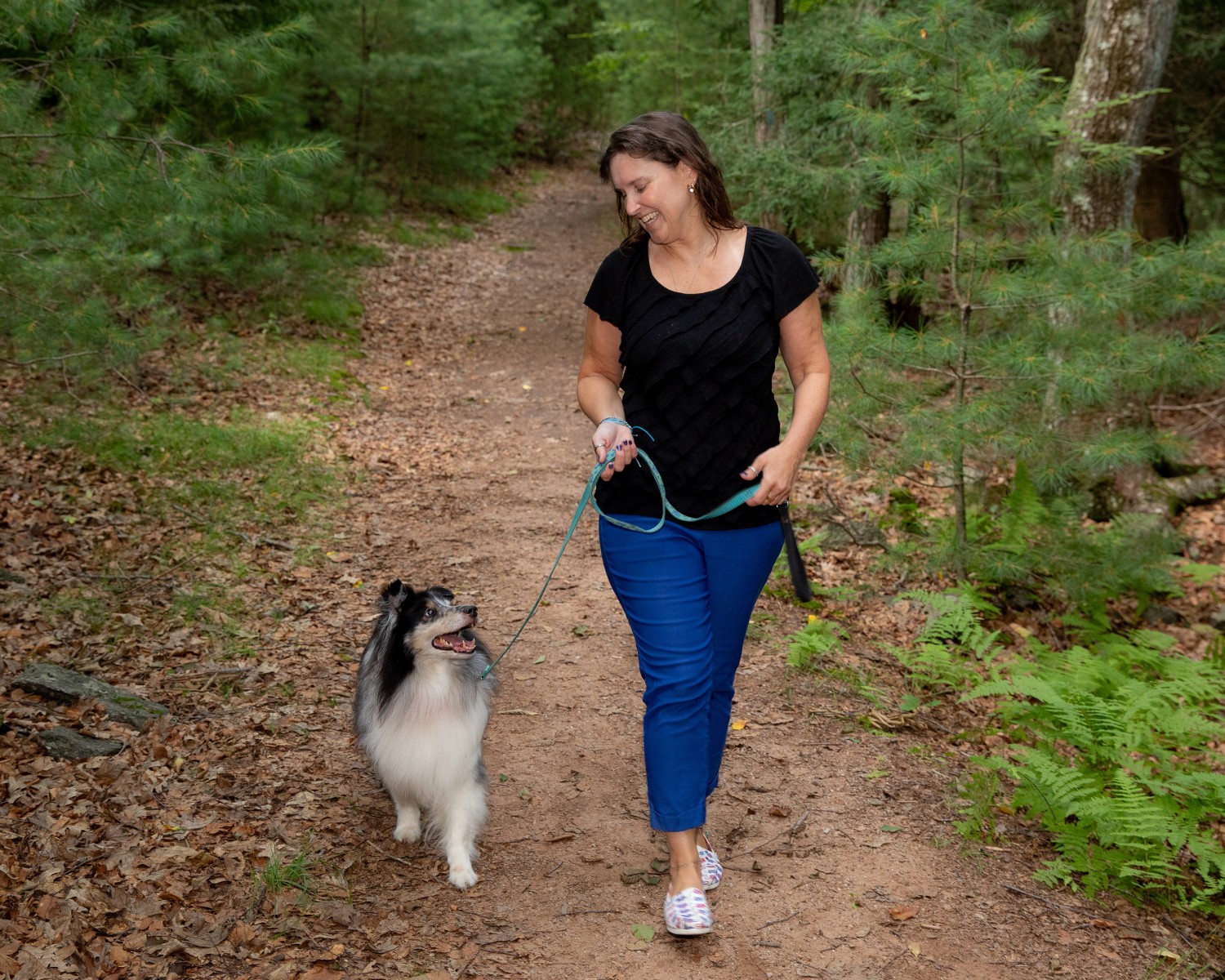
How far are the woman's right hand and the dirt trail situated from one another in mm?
1688

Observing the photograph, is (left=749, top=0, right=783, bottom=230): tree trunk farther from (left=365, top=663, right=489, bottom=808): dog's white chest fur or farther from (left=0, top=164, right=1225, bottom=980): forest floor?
(left=365, top=663, right=489, bottom=808): dog's white chest fur

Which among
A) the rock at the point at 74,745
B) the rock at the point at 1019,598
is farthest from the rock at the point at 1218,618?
the rock at the point at 74,745

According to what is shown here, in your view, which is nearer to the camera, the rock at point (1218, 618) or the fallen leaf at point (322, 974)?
the fallen leaf at point (322, 974)

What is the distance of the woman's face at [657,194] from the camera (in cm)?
297

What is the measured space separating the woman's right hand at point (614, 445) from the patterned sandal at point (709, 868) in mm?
1527

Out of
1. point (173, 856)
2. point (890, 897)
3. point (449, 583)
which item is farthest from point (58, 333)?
point (890, 897)

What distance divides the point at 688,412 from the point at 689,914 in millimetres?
1672

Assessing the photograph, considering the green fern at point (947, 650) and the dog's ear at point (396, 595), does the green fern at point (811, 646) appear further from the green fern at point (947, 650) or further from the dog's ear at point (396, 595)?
the dog's ear at point (396, 595)

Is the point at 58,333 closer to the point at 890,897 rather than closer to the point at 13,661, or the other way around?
the point at 13,661

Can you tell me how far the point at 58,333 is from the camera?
6070 millimetres

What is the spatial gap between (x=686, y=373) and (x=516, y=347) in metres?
10.8

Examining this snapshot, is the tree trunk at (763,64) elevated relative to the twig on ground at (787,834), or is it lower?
elevated

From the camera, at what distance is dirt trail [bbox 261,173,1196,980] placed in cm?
339

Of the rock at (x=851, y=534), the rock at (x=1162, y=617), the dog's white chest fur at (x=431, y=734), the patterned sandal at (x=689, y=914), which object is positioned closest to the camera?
the patterned sandal at (x=689, y=914)
